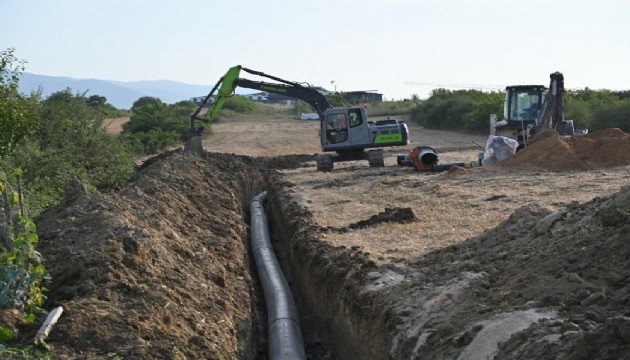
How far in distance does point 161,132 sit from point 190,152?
14216 millimetres

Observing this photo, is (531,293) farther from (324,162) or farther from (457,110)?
(457,110)

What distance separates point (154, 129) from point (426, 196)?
93.2 ft

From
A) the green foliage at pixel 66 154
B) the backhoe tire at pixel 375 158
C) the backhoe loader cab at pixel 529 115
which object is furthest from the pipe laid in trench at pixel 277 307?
the backhoe loader cab at pixel 529 115

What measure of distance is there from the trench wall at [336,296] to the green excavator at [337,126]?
11781 millimetres

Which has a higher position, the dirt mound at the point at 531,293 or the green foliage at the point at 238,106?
the dirt mound at the point at 531,293

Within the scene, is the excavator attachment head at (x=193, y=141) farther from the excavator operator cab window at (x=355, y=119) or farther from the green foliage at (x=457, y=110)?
the green foliage at (x=457, y=110)

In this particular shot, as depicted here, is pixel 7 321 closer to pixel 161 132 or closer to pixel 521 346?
pixel 521 346

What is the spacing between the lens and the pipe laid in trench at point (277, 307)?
36.0 ft

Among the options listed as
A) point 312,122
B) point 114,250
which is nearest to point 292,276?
point 114,250

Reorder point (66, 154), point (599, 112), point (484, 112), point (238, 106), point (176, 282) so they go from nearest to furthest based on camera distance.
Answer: point (176, 282) → point (66, 154) → point (599, 112) → point (484, 112) → point (238, 106)

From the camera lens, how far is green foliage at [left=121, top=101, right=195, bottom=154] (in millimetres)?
40875

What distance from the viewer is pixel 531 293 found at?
7910 mm

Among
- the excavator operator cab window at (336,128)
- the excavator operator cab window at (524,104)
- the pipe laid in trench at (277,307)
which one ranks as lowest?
the pipe laid in trench at (277,307)

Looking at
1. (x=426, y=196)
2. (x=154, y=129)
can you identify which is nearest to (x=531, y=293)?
(x=426, y=196)
